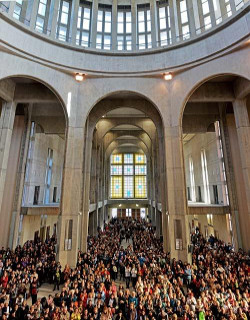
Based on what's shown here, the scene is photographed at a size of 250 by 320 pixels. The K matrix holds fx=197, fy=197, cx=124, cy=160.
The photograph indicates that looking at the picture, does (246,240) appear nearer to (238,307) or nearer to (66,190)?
(238,307)

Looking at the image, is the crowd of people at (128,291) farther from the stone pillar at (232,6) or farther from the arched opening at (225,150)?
the stone pillar at (232,6)

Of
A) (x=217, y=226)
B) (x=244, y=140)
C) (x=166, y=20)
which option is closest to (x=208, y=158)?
(x=217, y=226)

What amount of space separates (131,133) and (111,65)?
13.1 m

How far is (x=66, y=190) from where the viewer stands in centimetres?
1291

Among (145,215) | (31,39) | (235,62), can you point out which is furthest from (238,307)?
(145,215)

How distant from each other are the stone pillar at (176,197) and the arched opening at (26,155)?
8.00 m

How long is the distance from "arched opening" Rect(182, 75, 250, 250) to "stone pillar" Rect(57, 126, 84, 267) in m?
8.51

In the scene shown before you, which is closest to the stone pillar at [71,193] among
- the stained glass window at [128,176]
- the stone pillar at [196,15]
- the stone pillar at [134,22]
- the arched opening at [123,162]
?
the arched opening at [123,162]

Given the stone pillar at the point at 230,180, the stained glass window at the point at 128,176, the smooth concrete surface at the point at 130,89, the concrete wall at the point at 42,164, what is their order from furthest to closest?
the stained glass window at the point at 128,176, the concrete wall at the point at 42,164, the stone pillar at the point at 230,180, the smooth concrete surface at the point at 130,89

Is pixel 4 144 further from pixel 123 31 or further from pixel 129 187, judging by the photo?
pixel 129 187

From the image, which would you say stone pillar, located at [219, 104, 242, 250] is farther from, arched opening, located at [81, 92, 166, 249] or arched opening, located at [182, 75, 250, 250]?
arched opening, located at [81, 92, 166, 249]

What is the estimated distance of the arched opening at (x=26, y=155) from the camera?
1443cm

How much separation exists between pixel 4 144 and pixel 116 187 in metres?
25.2

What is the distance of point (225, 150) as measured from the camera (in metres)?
15.6
